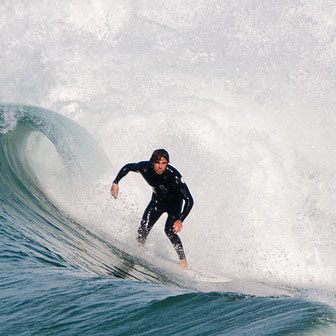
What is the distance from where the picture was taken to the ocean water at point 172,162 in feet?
13.9

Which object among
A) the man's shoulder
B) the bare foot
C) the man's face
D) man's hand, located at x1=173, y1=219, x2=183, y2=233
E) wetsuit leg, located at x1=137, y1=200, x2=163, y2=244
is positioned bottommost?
the bare foot


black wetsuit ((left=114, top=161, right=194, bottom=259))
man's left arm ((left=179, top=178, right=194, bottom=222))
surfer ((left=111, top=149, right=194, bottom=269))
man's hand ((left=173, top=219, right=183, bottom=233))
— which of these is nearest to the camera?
man's hand ((left=173, top=219, right=183, bottom=233))

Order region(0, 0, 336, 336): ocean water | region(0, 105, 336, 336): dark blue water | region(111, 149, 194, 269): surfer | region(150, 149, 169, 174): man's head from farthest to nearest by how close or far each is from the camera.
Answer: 1. region(111, 149, 194, 269): surfer
2. region(150, 149, 169, 174): man's head
3. region(0, 0, 336, 336): ocean water
4. region(0, 105, 336, 336): dark blue water

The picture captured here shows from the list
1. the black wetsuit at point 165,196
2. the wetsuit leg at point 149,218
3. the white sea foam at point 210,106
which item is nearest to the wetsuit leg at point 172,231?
the black wetsuit at point 165,196

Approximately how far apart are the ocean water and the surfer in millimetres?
302

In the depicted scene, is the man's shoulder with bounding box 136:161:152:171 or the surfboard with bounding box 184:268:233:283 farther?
the man's shoulder with bounding box 136:161:152:171

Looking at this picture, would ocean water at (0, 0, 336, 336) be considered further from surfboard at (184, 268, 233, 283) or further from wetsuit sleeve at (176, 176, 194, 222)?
wetsuit sleeve at (176, 176, 194, 222)

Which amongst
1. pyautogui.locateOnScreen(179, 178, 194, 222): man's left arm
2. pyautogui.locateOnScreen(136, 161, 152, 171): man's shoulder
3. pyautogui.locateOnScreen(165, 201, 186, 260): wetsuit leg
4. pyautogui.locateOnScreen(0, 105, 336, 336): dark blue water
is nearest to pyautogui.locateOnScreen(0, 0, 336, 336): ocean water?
pyautogui.locateOnScreen(0, 105, 336, 336): dark blue water

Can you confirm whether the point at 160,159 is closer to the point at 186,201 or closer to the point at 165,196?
the point at 186,201

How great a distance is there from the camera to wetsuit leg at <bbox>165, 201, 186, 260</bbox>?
770 centimetres

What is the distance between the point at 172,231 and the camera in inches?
306

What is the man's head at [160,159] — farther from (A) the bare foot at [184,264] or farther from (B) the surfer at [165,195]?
(A) the bare foot at [184,264]

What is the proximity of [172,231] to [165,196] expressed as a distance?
0.43 m

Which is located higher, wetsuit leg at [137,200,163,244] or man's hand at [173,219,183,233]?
wetsuit leg at [137,200,163,244]
